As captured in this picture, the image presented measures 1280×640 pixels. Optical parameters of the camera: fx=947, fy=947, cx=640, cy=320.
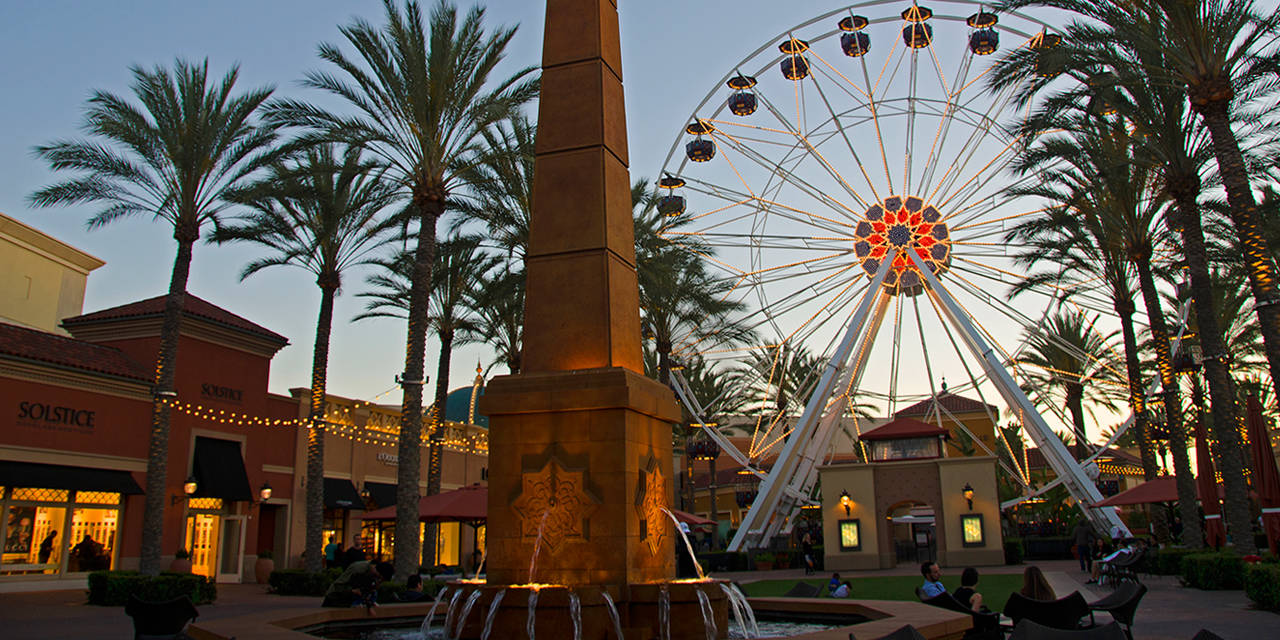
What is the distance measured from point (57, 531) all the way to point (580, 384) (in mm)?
19045

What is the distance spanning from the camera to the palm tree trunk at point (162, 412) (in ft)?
59.2

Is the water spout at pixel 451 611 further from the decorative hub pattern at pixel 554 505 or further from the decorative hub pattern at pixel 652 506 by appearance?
the decorative hub pattern at pixel 652 506

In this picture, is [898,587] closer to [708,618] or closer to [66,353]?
[708,618]

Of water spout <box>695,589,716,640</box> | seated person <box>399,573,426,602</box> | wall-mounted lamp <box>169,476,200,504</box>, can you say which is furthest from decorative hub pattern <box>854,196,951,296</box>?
water spout <box>695,589,716,640</box>

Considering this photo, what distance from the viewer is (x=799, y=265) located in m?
30.1

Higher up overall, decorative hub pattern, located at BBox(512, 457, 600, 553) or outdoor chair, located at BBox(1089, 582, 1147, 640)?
decorative hub pattern, located at BBox(512, 457, 600, 553)

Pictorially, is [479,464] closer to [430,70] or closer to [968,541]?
[968,541]

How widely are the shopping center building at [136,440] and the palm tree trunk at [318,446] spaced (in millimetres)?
3213

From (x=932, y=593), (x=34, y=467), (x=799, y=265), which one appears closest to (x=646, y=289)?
(x=799, y=265)

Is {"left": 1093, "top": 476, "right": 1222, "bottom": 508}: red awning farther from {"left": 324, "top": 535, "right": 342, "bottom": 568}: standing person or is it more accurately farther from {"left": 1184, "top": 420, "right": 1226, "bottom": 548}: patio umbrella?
{"left": 324, "top": 535, "right": 342, "bottom": 568}: standing person

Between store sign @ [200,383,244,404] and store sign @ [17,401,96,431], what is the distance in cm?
364

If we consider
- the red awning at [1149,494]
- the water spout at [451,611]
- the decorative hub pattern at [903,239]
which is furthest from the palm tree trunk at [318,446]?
the red awning at [1149,494]

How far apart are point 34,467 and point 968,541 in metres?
27.2

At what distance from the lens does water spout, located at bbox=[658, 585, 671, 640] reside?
8.45 meters
